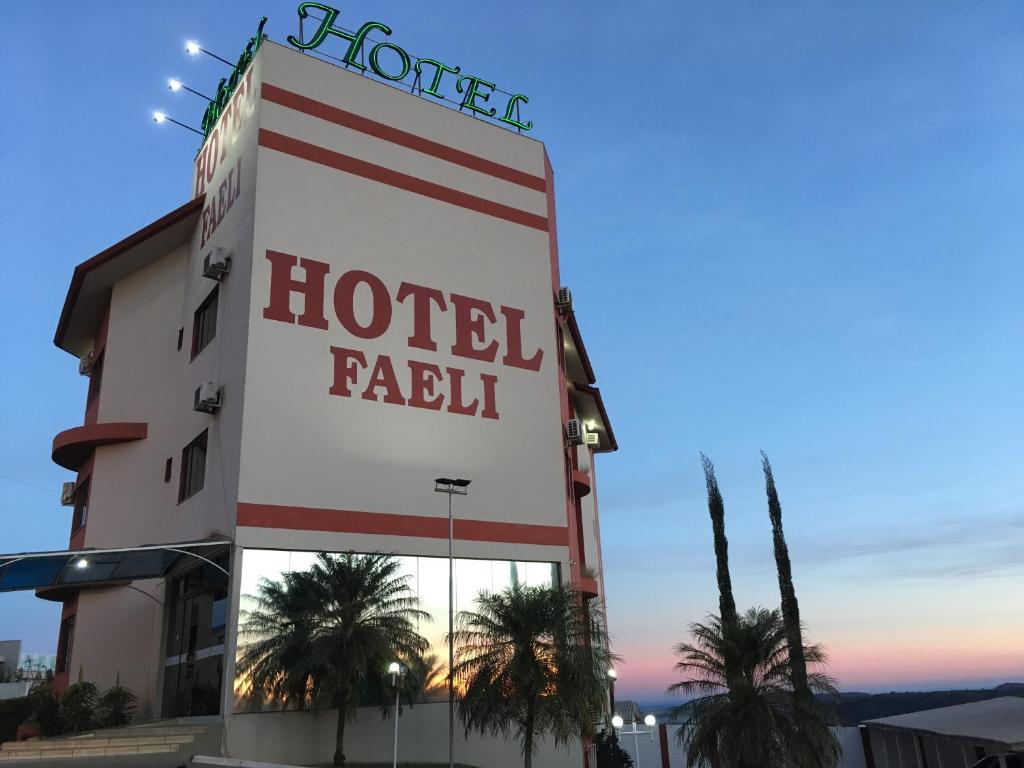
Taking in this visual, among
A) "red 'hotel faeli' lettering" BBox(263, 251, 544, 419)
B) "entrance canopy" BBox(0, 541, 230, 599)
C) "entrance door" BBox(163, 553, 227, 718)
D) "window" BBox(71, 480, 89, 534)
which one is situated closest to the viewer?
"entrance canopy" BBox(0, 541, 230, 599)

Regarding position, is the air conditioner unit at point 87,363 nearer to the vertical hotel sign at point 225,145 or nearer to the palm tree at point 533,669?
the vertical hotel sign at point 225,145

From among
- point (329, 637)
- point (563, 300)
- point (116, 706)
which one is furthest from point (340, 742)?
point (563, 300)

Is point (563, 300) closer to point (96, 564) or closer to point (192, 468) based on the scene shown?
point (192, 468)

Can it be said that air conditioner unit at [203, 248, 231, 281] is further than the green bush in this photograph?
No

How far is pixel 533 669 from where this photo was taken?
2459 cm

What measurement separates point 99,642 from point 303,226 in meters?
17.0

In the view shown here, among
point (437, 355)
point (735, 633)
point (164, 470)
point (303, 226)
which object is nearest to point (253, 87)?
point (303, 226)

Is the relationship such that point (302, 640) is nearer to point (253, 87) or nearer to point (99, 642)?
point (99, 642)

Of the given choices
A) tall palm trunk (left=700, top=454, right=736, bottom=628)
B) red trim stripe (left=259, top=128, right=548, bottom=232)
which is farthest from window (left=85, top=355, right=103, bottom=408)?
tall palm trunk (left=700, top=454, right=736, bottom=628)

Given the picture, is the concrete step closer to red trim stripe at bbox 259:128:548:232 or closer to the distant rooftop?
red trim stripe at bbox 259:128:548:232

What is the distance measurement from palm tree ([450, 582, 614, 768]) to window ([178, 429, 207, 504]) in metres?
11.1

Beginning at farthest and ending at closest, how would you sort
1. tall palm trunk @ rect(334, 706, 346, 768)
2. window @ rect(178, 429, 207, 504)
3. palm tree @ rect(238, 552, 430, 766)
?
window @ rect(178, 429, 207, 504) < tall palm trunk @ rect(334, 706, 346, 768) < palm tree @ rect(238, 552, 430, 766)

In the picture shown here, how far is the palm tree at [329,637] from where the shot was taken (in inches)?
951

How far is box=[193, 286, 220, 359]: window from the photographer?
107 ft
